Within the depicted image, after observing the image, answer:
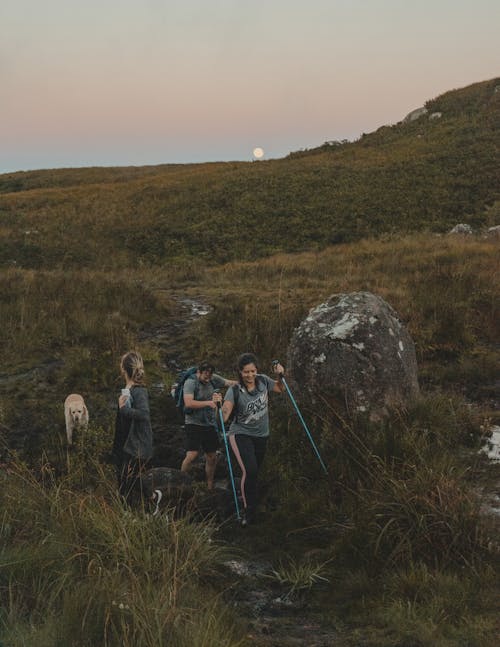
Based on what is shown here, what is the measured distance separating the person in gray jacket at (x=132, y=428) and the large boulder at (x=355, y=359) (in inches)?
90.4

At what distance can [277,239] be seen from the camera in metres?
27.8

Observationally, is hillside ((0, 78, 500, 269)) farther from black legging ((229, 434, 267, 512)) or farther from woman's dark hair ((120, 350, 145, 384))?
black legging ((229, 434, 267, 512))

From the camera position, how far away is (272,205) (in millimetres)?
32656

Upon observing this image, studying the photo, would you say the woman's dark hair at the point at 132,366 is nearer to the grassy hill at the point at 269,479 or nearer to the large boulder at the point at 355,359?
the grassy hill at the point at 269,479

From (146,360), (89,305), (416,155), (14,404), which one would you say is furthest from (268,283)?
(416,155)

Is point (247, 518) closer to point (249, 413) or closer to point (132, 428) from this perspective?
point (249, 413)

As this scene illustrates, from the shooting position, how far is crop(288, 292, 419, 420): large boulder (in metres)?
7.18

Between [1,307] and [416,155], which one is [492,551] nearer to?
[1,307]

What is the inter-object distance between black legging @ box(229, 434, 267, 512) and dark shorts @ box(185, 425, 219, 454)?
790mm

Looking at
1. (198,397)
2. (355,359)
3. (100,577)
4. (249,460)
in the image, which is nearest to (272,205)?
(355,359)

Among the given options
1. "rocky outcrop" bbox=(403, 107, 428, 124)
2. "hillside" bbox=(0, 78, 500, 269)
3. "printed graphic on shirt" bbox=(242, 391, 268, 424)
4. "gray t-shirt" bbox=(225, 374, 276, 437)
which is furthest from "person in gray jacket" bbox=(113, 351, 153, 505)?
"rocky outcrop" bbox=(403, 107, 428, 124)

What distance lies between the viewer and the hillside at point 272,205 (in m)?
27.0

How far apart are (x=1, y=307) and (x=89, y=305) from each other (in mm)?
1819

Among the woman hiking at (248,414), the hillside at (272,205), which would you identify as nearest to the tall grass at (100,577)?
the woman hiking at (248,414)
